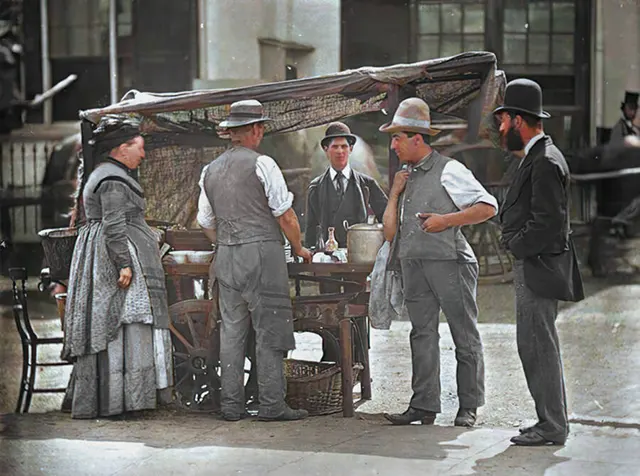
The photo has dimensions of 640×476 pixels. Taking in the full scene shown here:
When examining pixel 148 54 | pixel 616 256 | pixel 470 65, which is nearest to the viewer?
pixel 470 65

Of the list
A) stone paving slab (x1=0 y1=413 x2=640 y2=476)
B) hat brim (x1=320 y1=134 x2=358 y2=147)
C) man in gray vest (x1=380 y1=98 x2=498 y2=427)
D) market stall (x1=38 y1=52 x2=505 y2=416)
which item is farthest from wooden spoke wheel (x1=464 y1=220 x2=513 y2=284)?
stone paving slab (x1=0 y1=413 x2=640 y2=476)

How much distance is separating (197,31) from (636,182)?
7.79 feet

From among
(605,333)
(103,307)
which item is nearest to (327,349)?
(103,307)

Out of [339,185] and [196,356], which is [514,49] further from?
[196,356]

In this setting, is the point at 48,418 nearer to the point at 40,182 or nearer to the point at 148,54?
the point at 40,182

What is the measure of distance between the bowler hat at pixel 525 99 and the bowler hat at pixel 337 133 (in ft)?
3.40

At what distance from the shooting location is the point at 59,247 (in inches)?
235

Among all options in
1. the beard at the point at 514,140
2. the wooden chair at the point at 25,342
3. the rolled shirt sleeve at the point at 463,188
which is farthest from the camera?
the wooden chair at the point at 25,342

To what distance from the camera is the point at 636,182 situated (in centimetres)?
606

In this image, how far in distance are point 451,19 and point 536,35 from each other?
415 mm

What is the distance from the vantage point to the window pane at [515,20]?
562 centimetres

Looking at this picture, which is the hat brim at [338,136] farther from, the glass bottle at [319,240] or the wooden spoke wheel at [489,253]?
the wooden spoke wheel at [489,253]

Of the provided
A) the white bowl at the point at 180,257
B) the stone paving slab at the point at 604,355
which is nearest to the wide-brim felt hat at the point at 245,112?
the white bowl at the point at 180,257

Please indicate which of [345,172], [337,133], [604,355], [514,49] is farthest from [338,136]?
[604,355]
